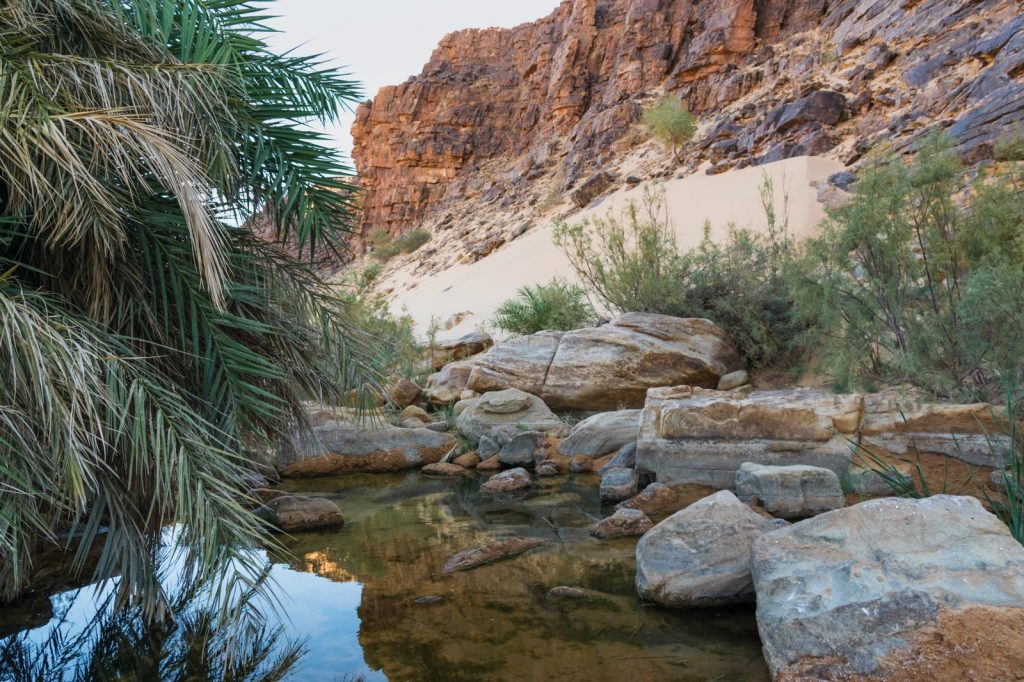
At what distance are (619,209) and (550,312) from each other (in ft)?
33.3

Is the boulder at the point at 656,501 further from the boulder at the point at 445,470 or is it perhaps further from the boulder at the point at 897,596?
the boulder at the point at 445,470

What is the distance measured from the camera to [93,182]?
2.87 meters

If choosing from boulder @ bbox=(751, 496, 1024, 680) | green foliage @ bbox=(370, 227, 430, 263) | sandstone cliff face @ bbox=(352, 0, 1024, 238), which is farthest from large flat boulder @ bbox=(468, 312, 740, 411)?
green foliage @ bbox=(370, 227, 430, 263)

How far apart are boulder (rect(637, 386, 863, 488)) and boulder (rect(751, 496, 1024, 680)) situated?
2276mm

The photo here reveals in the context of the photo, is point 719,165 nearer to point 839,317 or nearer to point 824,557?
point 839,317

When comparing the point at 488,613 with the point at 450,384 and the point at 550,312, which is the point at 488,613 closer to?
the point at 450,384

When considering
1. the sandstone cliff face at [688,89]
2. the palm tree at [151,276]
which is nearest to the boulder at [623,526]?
the palm tree at [151,276]

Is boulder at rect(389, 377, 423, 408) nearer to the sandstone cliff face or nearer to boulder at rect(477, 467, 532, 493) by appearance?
boulder at rect(477, 467, 532, 493)

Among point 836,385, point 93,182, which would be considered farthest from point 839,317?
point 93,182

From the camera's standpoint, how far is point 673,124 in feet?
82.1

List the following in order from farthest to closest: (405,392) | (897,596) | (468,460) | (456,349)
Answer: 1. (456,349)
2. (405,392)
3. (468,460)
4. (897,596)

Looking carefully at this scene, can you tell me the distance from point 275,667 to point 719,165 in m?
Result: 20.7

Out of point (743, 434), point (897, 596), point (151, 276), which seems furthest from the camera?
point (743, 434)

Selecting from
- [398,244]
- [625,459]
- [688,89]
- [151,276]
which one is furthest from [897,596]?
[398,244]
